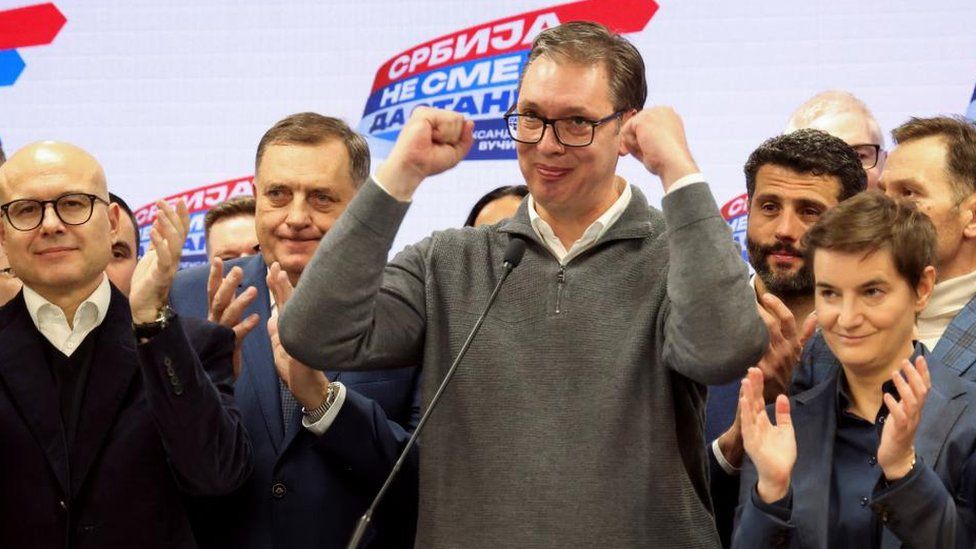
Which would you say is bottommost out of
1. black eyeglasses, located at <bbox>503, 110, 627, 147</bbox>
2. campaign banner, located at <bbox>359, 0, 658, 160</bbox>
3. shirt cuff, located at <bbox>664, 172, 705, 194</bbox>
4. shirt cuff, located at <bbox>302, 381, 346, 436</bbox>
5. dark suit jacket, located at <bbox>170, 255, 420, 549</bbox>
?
dark suit jacket, located at <bbox>170, 255, 420, 549</bbox>

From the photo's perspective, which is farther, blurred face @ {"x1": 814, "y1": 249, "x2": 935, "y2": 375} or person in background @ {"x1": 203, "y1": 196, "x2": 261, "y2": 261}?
person in background @ {"x1": 203, "y1": 196, "x2": 261, "y2": 261}

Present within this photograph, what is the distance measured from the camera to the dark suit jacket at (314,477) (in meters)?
2.82

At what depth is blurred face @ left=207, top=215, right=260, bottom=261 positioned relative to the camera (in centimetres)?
456

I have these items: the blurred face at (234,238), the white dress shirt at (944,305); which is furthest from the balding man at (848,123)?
the blurred face at (234,238)

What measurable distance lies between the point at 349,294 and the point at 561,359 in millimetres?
388

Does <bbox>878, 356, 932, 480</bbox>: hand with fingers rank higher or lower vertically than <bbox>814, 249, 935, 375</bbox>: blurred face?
lower

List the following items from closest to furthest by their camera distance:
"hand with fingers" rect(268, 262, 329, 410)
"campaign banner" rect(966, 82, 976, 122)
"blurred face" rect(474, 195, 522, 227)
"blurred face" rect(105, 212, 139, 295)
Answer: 1. "hand with fingers" rect(268, 262, 329, 410)
2. "blurred face" rect(105, 212, 139, 295)
3. "blurred face" rect(474, 195, 522, 227)
4. "campaign banner" rect(966, 82, 976, 122)

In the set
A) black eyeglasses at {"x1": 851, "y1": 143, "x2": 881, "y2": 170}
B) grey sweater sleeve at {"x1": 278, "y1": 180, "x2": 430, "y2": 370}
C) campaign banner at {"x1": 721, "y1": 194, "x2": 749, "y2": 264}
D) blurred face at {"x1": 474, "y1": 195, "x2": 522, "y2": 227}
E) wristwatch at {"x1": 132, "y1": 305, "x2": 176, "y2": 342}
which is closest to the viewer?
grey sweater sleeve at {"x1": 278, "y1": 180, "x2": 430, "y2": 370}

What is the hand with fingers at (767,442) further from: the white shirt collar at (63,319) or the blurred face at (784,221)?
the white shirt collar at (63,319)

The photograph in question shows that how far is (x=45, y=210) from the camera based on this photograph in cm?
A: 280

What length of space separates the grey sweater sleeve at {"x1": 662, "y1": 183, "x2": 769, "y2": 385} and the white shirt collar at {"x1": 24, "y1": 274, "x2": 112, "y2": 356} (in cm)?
126

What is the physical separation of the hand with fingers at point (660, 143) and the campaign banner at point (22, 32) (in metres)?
3.09

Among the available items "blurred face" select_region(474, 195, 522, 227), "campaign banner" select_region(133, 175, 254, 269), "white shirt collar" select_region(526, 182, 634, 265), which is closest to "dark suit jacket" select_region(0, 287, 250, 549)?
"white shirt collar" select_region(526, 182, 634, 265)

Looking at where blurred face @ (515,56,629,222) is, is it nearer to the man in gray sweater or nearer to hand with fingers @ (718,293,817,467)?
the man in gray sweater
